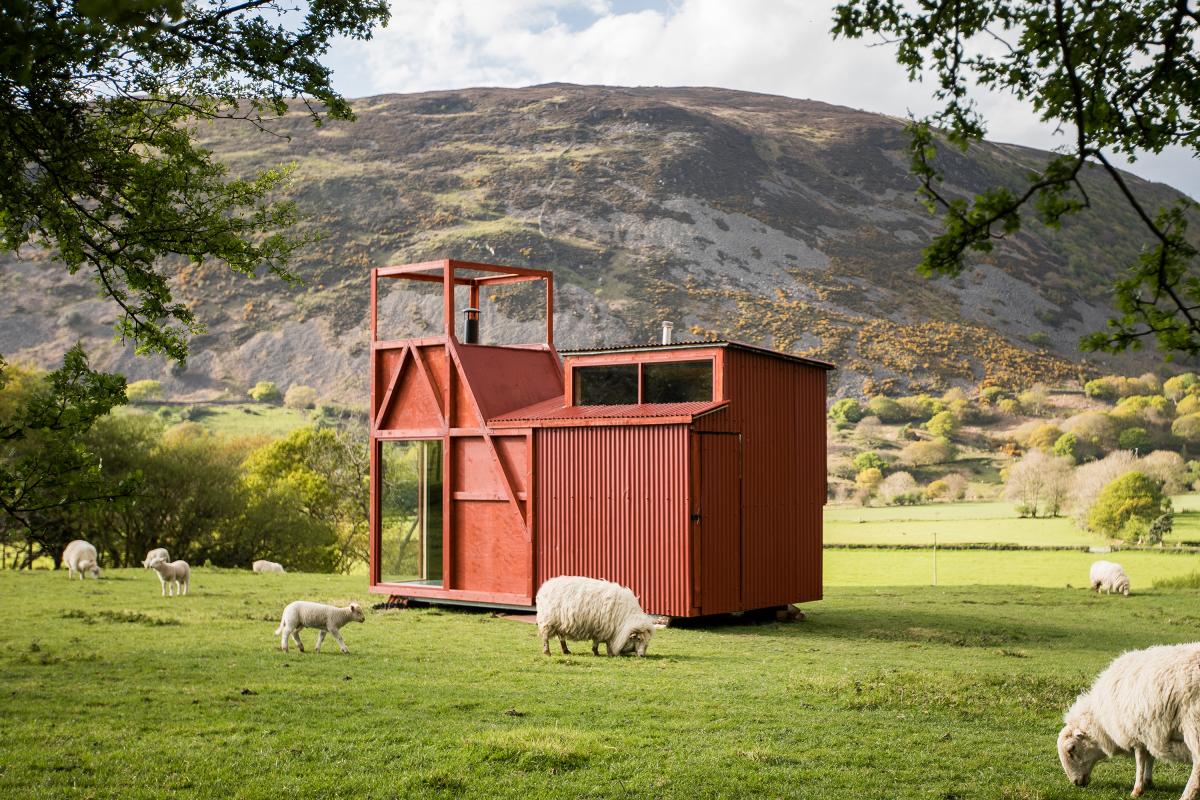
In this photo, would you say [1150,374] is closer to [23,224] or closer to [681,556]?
[681,556]

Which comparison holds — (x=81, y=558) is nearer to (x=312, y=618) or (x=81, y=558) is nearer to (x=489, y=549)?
(x=489, y=549)

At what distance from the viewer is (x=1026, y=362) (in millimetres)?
123312

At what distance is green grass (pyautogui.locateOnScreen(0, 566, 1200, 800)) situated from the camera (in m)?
9.28

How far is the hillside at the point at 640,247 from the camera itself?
12181cm

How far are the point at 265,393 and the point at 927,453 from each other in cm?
6166

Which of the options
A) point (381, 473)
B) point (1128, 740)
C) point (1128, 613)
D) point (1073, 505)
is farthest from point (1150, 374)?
point (1128, 740)

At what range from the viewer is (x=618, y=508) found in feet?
67.5

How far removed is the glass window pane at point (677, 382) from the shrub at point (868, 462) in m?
73.7

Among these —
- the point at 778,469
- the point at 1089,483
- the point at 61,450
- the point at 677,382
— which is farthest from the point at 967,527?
the point at 61,450

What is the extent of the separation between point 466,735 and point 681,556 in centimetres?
929

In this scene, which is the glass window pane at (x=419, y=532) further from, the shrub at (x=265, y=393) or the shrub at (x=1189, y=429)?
the shrub at (x=265, y=393)

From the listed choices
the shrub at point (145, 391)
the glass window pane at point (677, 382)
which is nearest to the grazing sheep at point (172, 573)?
the glass window pane at point (677, 382)

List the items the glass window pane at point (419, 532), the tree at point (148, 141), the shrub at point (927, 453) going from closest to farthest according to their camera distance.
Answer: the tree at point (148, 141) → the glass window pane at point (419, 532) → the shrub at point (927, 453)

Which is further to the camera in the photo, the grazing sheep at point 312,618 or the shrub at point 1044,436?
the shrub at point 1044,436
